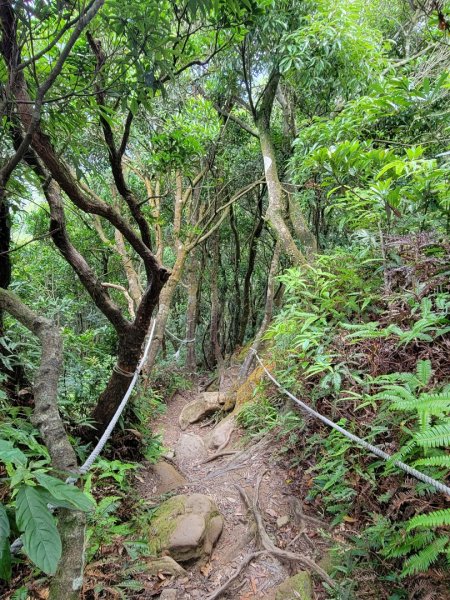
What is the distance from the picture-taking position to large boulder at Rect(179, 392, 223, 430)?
7.52 meters

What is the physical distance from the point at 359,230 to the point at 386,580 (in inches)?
128

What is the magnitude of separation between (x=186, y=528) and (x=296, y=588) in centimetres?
96

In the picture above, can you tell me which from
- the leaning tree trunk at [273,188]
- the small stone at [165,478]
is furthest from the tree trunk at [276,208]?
the small stone at [165,478]

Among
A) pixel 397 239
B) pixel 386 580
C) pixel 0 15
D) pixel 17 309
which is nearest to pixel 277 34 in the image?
pixel 397 239

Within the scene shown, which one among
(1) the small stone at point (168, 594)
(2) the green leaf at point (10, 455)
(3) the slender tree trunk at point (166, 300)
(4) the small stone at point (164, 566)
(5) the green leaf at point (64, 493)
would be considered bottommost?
(1) the small stone at point (168, 594)

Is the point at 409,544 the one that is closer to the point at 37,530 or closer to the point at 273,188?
the point at 37,530

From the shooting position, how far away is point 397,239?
3363mm

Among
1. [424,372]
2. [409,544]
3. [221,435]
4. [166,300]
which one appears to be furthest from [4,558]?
[166,300]

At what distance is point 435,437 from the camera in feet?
5.42

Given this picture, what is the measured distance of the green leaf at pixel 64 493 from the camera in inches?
37.4

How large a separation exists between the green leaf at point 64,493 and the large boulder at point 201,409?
21.8ft

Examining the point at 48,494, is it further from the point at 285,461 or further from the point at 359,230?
the point at 359,230

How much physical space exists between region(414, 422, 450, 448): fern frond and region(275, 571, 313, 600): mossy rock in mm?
1273

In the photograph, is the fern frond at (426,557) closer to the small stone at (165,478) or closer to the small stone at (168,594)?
the small stone at (168,594)
